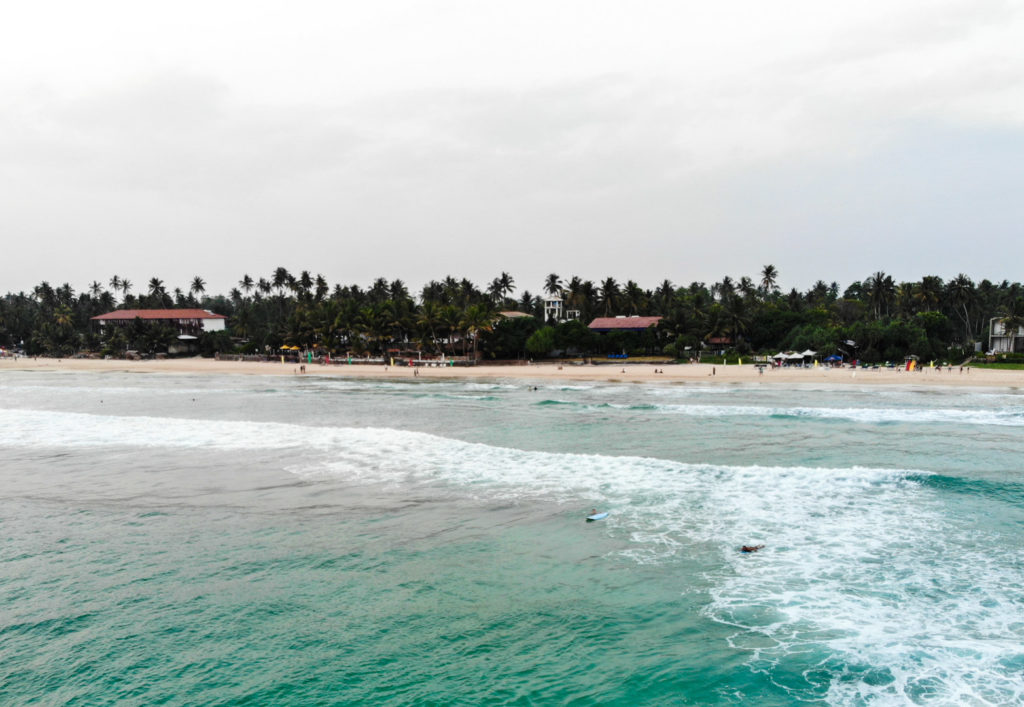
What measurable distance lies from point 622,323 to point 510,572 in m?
74.2

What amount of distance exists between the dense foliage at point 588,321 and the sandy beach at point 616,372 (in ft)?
19.0

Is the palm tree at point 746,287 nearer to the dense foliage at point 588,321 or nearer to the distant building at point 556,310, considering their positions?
the dense foliage at point 588,321

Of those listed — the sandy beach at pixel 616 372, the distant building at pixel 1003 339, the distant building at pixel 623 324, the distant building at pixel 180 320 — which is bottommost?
the sandy beach at pixel 616 372

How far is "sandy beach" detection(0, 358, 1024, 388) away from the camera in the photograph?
2103 inches

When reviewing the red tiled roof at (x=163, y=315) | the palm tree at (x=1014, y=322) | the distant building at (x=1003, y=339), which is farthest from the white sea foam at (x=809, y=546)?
the red tiled roof at (x=163, y=315)

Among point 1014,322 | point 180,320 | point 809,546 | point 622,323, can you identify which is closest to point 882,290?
point 1014,322

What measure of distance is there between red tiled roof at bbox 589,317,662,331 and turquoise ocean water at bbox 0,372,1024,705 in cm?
5804

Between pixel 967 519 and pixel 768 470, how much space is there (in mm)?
5384

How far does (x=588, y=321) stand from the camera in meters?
94.6

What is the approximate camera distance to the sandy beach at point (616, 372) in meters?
53.4

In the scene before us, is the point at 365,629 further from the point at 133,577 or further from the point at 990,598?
the point at 990,598

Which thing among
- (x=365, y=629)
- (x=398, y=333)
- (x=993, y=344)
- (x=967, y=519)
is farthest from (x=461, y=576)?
(x=993, y=344)

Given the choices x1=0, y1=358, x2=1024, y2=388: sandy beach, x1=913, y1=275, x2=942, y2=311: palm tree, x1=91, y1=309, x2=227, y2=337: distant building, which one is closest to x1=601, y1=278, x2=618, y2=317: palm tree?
x1=0, y1=358, x2=1024, y2=388: sandy beach

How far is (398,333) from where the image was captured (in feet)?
273
